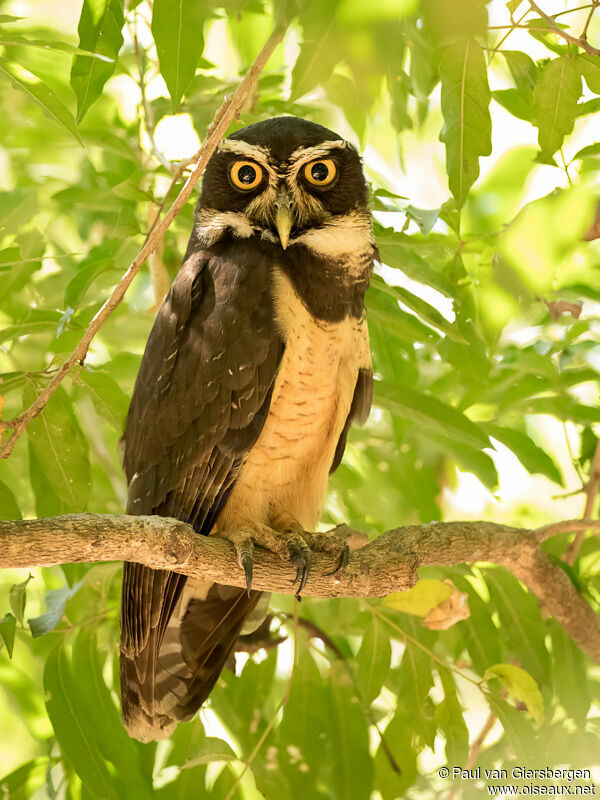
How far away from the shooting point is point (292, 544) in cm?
323

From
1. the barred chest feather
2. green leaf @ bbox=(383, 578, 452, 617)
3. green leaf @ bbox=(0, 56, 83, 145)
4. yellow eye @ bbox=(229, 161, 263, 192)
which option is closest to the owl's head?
yellow eye @ bbox=(229, 161, 263, 192)

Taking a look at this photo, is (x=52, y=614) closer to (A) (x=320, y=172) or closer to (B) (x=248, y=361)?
(B) (x=248, y=361)

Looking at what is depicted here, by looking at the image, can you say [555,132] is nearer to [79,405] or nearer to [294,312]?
[294,312]

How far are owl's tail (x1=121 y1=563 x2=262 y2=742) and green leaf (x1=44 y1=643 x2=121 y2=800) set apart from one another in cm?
23

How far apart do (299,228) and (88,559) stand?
4.94 feet

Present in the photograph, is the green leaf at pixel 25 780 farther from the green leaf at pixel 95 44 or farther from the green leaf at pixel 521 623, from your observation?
the green leaf at pixel 95 44

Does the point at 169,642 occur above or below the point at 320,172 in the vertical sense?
below

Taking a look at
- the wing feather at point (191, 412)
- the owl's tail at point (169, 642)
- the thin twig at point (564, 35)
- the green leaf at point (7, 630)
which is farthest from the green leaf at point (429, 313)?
the green leaf at point (7, 630)

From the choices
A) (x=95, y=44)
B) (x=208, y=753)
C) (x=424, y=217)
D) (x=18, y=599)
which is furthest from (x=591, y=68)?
(x=208, y=753)

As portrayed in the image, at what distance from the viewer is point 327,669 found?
11.7 feet

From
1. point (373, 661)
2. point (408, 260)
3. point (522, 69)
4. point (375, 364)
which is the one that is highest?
point (522, 69)

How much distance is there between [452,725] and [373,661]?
37 centimetres

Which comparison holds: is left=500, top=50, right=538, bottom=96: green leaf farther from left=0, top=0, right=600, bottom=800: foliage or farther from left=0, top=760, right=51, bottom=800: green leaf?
left=0, top=760, right=51, bottom=800: green leaf

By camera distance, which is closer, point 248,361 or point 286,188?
point 248,361
